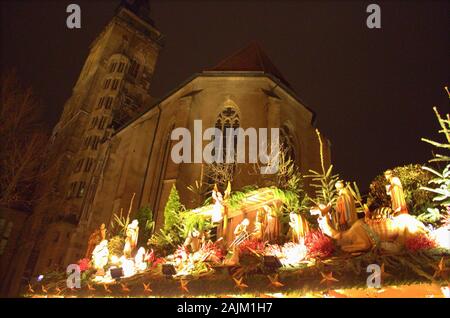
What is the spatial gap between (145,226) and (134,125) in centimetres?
1234

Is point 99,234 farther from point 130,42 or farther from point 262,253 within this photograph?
point 130,42

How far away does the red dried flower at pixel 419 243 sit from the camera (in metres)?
7.69

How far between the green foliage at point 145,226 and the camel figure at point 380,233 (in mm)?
9671

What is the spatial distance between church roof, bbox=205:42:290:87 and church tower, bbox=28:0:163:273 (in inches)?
592

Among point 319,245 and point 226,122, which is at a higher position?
point 226,122

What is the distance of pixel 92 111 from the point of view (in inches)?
1468

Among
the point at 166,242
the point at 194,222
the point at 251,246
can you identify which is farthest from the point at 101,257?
the point at 251,246

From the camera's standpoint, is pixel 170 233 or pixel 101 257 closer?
pixel 101 257

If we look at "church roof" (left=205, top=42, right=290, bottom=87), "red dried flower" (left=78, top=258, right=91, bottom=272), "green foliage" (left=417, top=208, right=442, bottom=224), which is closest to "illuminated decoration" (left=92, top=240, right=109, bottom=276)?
"red dried flower" (left=78, top=258, right=91, bottom=272)

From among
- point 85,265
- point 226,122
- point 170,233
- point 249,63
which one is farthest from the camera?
point 249,63

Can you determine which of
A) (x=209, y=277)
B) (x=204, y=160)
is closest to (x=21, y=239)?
(x=204, y=160)

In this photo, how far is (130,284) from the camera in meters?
11.4

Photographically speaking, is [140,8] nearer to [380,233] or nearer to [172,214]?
[172,214]

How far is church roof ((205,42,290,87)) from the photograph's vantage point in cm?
2313
